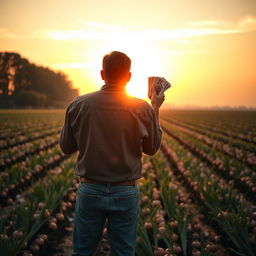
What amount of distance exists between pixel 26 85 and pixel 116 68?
66762mm

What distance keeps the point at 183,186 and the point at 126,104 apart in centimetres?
457

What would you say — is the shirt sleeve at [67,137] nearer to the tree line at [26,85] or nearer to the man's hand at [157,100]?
the man's hand at [157,100]

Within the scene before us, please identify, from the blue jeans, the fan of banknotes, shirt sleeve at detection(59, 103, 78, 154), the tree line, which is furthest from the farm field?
the tree line

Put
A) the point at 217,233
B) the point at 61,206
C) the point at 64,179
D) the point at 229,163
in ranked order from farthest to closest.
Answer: the point at 229,163 < the point at 64,179 < the point at 61,206 < the point at 217,233

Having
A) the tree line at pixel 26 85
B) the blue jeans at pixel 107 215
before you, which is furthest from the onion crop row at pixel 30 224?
the tree line at pixel 26 85

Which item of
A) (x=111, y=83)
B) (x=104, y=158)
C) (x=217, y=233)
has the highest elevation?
(x=111, y=83)

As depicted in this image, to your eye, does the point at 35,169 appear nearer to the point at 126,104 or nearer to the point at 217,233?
the point at 217,233

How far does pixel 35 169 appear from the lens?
19.2 feet

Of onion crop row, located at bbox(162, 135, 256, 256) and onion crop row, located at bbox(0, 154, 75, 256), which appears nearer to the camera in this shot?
onion crop row, located at bbox(0, 154, 75, 256)

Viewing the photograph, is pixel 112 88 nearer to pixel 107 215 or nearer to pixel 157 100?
pixel 157 100

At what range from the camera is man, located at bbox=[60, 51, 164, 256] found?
1579 millimetres

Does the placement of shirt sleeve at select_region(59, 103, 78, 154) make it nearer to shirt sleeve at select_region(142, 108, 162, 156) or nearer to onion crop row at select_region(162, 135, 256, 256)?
shirt sleeve at select_region(142, 108, 162, 156)

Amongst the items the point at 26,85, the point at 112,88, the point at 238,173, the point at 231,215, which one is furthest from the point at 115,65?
the point at 26,85

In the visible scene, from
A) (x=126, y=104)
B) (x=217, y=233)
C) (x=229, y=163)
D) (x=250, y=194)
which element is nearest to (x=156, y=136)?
(x=126, y=104)
